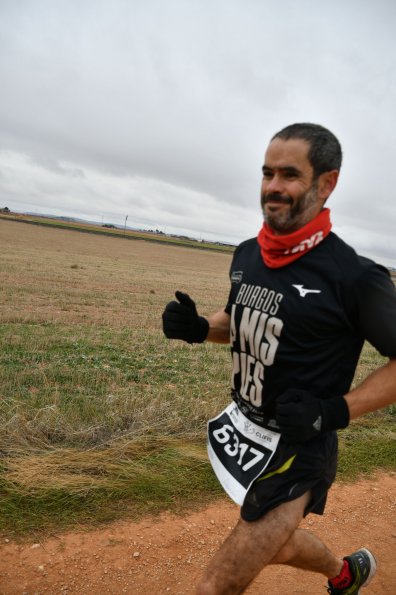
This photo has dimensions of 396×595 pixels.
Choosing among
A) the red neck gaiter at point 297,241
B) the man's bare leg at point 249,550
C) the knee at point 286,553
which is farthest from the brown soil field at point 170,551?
the red neck gaiter at point 297,241

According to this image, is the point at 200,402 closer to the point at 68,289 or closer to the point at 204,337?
the point at 204,337

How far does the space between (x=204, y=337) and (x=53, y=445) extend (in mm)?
2230

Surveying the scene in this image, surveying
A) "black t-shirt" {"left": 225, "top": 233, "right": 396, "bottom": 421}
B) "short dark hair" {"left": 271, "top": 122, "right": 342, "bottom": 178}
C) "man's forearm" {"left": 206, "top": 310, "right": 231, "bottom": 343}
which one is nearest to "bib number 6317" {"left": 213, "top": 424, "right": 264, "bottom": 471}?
"black t-shirt" {"left": 225, "top": 233, "right": 396, "bottom": 421}

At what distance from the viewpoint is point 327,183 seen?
2178 millimetres

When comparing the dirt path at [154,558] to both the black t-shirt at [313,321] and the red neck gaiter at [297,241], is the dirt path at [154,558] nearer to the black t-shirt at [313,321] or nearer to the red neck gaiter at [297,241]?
the black t-shirt at [313,321]

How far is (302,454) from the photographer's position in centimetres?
215

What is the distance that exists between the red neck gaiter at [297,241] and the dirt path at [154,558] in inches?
89.4

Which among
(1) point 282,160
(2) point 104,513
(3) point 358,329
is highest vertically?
(1) point 282,160

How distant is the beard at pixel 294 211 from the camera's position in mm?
2123

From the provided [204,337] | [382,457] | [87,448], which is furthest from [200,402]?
[204,337]

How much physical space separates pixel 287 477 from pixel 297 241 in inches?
44.1

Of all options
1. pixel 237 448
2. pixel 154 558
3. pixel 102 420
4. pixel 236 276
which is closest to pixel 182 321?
pixel 236 276

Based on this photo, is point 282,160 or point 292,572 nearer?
point 282,160

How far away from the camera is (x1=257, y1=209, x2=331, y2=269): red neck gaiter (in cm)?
210
